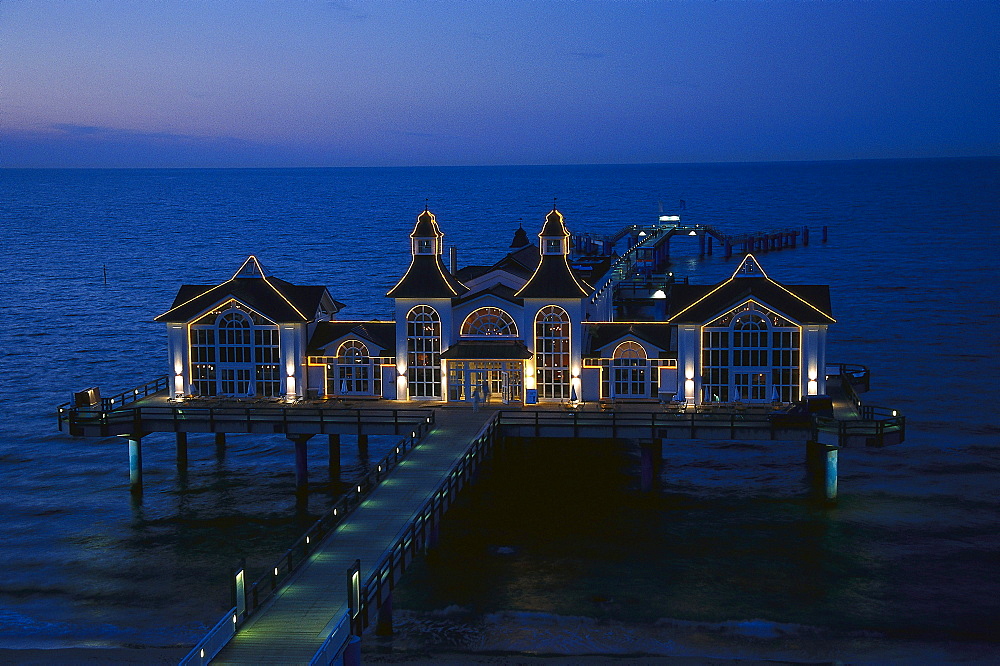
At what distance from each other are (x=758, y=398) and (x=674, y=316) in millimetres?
4746

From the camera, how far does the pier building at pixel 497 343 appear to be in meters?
50.6

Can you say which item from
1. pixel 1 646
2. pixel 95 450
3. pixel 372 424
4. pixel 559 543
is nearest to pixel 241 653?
pixel 1 646

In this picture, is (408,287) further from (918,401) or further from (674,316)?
(918,401)

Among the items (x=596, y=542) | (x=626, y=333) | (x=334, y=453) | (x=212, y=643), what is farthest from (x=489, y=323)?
(x=212, y=643)

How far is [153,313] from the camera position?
106938mm

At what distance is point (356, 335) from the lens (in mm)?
53031

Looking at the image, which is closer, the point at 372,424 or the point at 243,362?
the point at 372,424

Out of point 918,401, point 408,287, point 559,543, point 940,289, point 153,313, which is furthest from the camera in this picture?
point 940,289

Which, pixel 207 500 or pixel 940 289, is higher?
pixel 940 289

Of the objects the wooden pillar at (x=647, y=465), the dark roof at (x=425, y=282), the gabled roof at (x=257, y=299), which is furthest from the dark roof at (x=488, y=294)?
the wooden pillar at (x=647, y=465)

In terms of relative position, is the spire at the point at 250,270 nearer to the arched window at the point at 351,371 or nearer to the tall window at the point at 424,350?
the arched window at the point at 351,371

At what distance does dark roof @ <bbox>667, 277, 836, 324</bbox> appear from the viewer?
164ft

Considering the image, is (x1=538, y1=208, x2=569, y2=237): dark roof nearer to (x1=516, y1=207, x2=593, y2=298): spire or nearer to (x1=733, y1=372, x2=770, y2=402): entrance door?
(x1=516, y1=207, x2=593, y2=298): spire

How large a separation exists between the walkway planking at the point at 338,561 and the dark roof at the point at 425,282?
7.21 m
